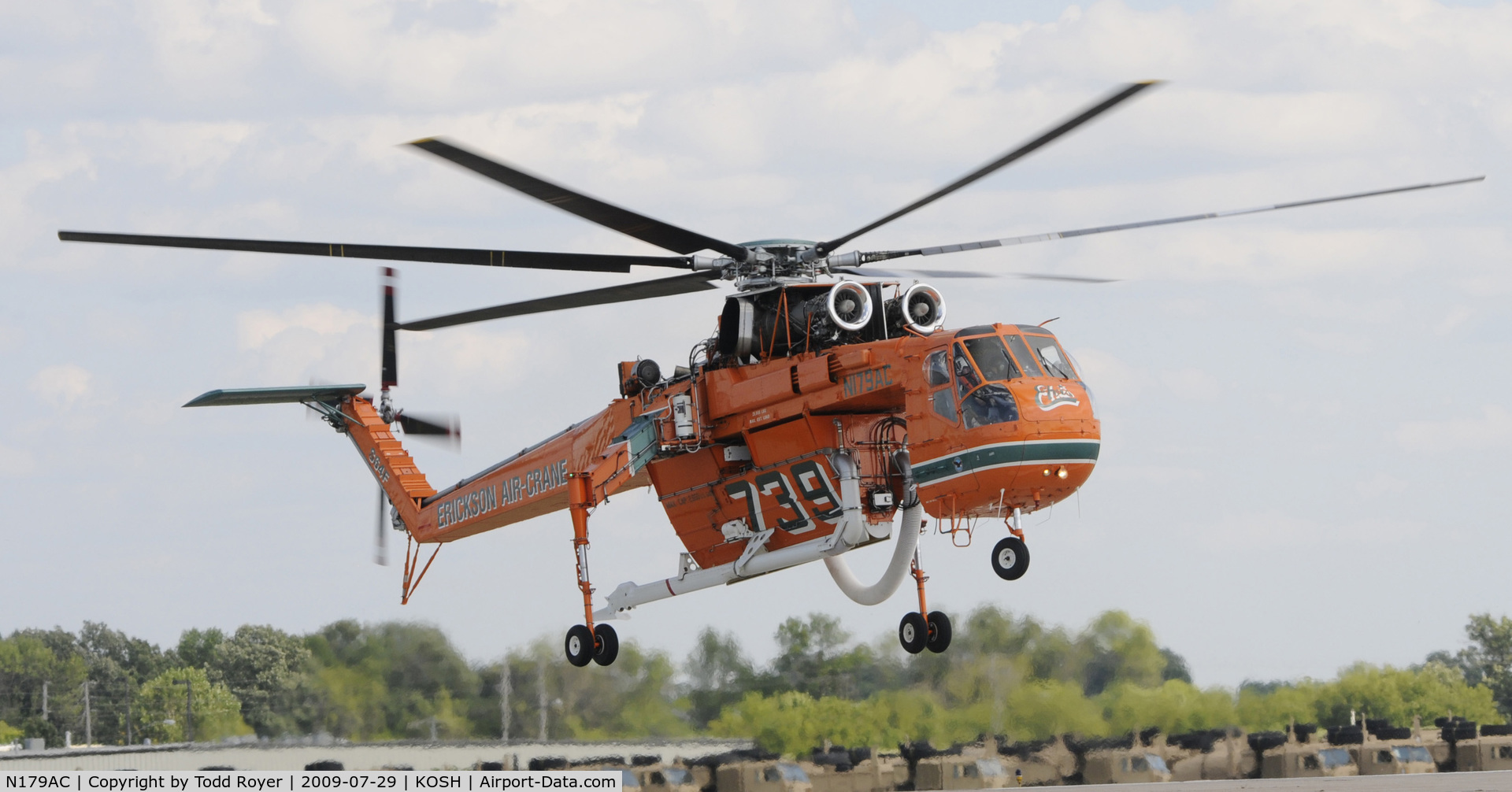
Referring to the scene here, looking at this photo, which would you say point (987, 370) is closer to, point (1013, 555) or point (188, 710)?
point (1013, 555)

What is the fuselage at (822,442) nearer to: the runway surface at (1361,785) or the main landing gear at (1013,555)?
the main landing gear at (1013,555)

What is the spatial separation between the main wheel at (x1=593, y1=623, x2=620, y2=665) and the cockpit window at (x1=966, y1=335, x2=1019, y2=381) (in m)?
6.28

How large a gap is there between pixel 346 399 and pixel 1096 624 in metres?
18.5

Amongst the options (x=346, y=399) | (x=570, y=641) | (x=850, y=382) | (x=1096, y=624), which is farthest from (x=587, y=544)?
(x=1096, y=624)

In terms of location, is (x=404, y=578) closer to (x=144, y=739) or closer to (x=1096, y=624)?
(x=1096, y=624)

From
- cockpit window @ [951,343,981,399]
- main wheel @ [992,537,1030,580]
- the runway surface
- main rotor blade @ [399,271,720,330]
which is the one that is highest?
main rotor blade @ [399,271,720,330]

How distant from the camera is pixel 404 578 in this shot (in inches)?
1032

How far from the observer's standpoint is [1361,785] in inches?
1578

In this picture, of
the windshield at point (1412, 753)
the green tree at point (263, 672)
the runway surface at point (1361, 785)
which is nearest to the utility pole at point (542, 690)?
the green tree at point (263, 672)

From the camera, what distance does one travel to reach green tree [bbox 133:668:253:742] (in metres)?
41.2

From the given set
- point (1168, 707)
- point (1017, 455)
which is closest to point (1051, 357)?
point (1017, 455)

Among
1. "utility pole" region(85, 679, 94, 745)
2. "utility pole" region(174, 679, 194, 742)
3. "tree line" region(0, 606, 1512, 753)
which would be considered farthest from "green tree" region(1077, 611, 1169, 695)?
"utility pole" region(85, 679, 94, 745)

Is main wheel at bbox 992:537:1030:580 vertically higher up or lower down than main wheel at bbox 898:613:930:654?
higher up

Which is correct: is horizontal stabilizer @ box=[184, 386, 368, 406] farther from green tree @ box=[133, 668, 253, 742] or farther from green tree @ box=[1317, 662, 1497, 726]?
green tree @ box=[1317, 662, 1497, 726]
